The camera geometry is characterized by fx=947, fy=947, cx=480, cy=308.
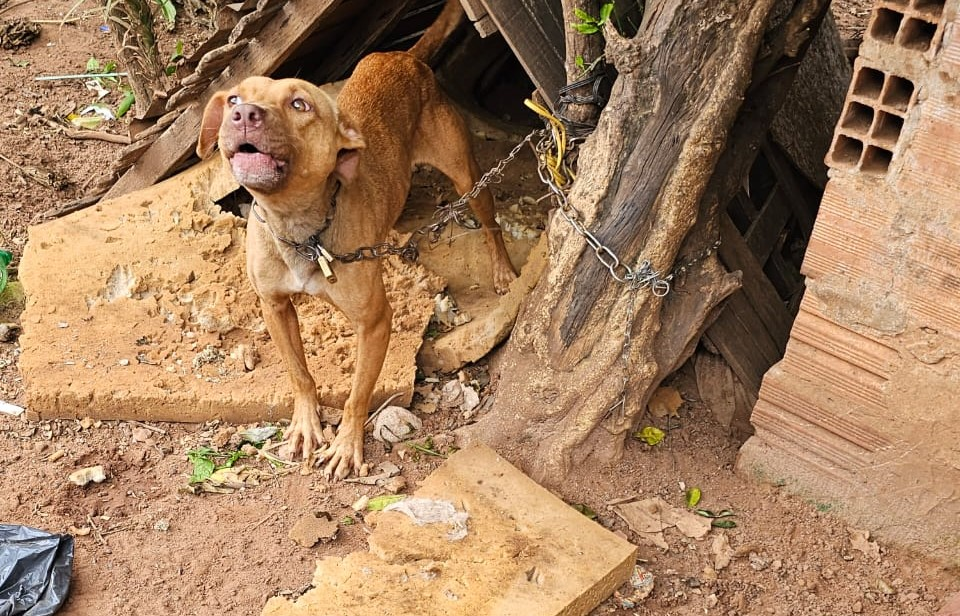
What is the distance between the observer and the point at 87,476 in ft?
14.7

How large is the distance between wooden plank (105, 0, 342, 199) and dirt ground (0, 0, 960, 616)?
1334 millimetres

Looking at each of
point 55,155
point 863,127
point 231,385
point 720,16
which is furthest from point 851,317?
point 55,155

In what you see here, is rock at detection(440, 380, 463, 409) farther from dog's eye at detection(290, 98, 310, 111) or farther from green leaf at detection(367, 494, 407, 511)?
dog's eye at detection(290, 98, 310, 111)

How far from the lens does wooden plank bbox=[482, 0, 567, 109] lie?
4312 mm

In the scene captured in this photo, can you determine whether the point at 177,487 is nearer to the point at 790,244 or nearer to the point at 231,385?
the point at 231,385

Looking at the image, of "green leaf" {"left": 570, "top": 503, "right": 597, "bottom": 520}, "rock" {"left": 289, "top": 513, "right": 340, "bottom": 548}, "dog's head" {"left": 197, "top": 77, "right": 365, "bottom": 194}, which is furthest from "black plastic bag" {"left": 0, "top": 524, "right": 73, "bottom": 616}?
"green leaf" {"left": 570, "top": 503, "right": 597, "bottom": 520}

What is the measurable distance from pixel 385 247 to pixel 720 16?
179cm

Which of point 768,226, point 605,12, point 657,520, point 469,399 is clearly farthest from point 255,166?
point 768,226

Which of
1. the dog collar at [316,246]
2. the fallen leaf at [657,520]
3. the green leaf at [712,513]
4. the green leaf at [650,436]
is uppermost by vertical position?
the dog collar at [316,246]

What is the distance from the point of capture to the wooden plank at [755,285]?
4605 millimetres

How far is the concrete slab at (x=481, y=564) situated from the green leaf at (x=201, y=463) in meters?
0.90

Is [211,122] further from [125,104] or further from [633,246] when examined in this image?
[125,104]

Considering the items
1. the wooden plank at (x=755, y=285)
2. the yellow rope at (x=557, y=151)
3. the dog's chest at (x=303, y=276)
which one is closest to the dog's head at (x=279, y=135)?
the dog's chest at (x=303, y=276)

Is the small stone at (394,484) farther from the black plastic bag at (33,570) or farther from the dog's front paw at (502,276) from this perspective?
the dog's front paw at (502,276)
